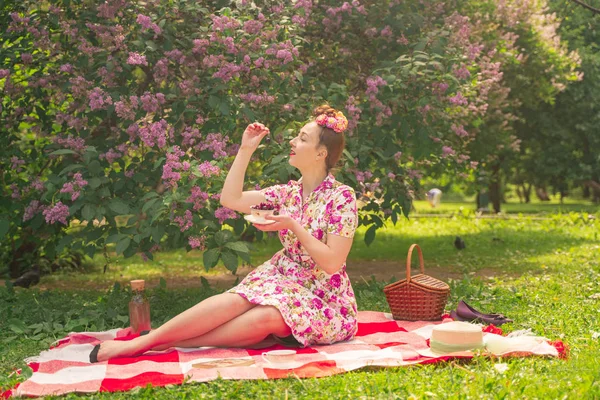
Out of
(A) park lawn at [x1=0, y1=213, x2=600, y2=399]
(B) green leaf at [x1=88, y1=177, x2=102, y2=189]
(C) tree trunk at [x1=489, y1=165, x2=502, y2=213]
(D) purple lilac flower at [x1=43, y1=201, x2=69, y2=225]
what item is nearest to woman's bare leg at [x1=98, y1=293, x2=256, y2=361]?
(A) park lawn at [x1=0, y1=213, x2=600, y2=399]

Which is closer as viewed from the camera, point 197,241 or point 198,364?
point 198,364

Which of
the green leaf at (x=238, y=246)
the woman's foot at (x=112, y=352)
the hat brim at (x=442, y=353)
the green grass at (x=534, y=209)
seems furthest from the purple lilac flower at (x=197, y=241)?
the green grass at (x=534, y=209)

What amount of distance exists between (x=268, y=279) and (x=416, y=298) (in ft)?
4.06

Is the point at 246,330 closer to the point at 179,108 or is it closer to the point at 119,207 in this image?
the point at 119,207

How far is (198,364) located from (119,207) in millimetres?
1941

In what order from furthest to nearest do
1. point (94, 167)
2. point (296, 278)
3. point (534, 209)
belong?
point (534, 209) → point (94, 167) → point (296, 278)

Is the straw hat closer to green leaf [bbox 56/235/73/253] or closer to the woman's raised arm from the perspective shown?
the woman's raised arm

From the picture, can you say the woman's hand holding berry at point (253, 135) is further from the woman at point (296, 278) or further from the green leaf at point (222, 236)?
the green leaf at point (222, 236)

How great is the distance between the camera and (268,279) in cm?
432

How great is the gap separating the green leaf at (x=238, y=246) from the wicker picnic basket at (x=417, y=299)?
102 cm

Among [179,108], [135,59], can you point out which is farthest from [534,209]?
[135,59]

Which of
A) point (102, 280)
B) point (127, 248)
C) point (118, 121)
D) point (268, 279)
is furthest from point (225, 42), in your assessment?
point (102, 280)

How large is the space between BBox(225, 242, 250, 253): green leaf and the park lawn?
33.4 inches

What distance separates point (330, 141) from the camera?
4.43m
